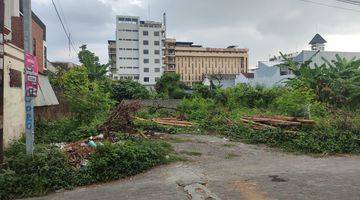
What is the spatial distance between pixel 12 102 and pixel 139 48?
8210 cm

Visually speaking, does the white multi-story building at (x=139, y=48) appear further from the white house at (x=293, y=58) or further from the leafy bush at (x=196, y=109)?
the leafy bush at (x=196, y=109)

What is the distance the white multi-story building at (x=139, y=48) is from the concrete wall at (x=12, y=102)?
3108 inches

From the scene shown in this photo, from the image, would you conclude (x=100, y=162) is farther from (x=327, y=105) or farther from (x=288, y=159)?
(x=327, y=105)

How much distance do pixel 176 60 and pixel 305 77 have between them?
87.0 metres

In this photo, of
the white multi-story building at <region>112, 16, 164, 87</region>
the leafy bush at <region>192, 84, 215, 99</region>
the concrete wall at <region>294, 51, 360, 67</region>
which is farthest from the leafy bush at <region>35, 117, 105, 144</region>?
the white multi-story building at <region>112, 16, 164, 87</region>

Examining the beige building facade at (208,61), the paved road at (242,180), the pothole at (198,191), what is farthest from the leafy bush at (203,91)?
the beige building facade at (208,61)

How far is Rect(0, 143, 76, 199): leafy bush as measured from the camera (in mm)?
7848

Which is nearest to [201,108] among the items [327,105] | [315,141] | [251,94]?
[251,94]

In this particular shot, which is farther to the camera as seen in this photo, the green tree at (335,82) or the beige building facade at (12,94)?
the green tree at (335,82)

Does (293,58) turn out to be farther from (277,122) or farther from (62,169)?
(62,169)

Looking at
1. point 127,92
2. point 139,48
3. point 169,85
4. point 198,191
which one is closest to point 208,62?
point 139,48

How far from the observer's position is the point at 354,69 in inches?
878

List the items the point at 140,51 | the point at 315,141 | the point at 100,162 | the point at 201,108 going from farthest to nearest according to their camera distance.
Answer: the point at 140,51 < the point at 201,108 < the point at 315,141 < the point at 100,162

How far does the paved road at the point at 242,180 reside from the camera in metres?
7.14
